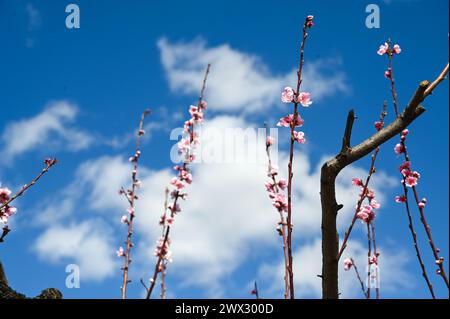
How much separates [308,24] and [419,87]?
61.4 inches

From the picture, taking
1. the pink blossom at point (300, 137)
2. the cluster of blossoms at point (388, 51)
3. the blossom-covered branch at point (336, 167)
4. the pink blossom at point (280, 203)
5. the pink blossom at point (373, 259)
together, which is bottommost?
the blossom-covered branch at point (336, 167)

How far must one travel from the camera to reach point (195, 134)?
6.11 m

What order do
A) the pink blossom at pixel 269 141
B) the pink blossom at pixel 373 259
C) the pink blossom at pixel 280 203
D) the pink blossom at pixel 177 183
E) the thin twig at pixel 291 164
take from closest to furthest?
the thin twig at pixel 291 164 → the pink blossom at pixel 280 203 → the pink blossom at pixel 269 141 → the pink blossom at pixel 373 259 → the pink blossom at pixel 177 183

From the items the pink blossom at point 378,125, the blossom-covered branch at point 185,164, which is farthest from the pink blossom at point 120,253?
the pink blossom at point 378,125

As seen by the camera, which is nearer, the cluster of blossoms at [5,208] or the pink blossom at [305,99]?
the pink blossom at [305,99]

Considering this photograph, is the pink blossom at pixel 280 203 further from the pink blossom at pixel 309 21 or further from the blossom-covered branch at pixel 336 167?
the blossom-covered branch at pixel 336 167

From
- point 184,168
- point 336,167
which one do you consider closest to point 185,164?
point 184,168

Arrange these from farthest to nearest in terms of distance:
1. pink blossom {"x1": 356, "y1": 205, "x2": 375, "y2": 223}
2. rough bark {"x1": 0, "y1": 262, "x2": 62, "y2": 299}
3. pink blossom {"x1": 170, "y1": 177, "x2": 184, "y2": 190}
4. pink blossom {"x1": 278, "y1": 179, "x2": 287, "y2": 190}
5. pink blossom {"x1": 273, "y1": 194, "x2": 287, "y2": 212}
A: pink blossom {"x1": 170, "y1": 177, "x2": 184, "y2": 190}, pink blossom {"x1": 278, "y1": 179, "x2": 287, "y2": 190}, rough bark {"x1": 0, "y1": 262, "x2": 62, "y2": 299}, pink blossom {"x1": 356, "y1": 205, "x2": 375, "y2": 223}, pink blossom {"x1": 273, "y1": 194, "x2": 287, "y2": 212}

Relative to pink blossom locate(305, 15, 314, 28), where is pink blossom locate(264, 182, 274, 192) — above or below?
below

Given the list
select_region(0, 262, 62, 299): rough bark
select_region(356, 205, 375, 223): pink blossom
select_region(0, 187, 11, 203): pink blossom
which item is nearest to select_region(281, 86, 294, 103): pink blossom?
select_region(356, 205, 375, 223): pink blossom

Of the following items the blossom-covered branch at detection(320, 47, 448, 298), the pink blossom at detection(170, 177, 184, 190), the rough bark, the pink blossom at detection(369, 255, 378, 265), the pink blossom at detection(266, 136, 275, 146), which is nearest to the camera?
the blossom-covered branch at detection(320, 47, 448, 298)

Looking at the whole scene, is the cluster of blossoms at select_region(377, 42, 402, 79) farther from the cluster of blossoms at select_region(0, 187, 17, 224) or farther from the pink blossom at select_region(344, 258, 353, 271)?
the cluster of blossoms at select_region(0, 187, 17, 224)
